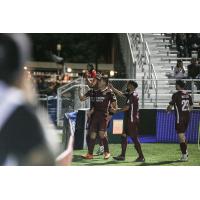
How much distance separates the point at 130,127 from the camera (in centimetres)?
841

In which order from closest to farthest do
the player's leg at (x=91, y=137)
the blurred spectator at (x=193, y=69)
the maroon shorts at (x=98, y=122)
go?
1. the player's leg at (x=91, y=137)
2. the maroon shorts at (x=98, y=122)
3. the blurred spectator at (x=193, y=69)

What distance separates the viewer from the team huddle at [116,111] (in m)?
8.26

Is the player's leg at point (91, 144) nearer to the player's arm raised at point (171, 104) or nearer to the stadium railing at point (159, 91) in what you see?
the stadium railing at point (159, 91)

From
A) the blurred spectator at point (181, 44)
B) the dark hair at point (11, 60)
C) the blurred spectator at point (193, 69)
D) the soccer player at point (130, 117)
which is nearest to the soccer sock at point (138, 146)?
the soccer player at point (130, 117)

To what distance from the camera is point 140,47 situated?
9484 millimetres

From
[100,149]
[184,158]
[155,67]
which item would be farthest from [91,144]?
[155,67]

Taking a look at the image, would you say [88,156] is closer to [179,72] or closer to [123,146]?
[123,146]

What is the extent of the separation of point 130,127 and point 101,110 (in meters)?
0.48

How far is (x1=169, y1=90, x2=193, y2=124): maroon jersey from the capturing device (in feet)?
27.5

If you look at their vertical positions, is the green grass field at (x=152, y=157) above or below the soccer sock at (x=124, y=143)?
below

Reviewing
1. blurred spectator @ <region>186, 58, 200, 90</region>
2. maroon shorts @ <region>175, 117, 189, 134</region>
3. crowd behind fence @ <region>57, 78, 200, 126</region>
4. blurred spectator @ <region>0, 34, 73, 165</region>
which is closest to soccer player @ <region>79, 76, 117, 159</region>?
crowd behind fence @ <region>57, 78, 200, 126</region>
